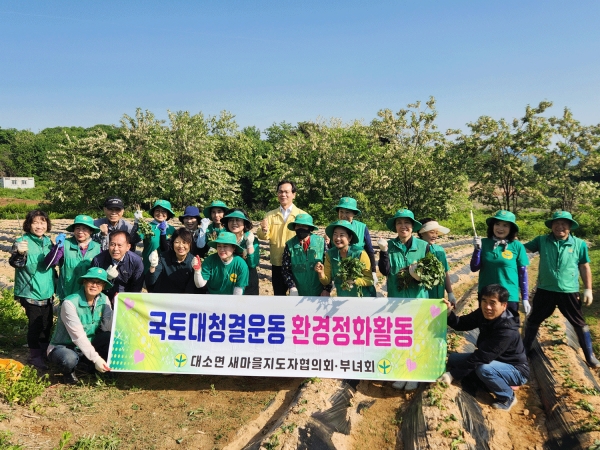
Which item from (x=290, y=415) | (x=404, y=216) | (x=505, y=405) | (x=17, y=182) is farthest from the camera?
(x=17, y=182)

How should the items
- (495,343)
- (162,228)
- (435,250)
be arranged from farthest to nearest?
(162,228)
(435,250)
(495,343)

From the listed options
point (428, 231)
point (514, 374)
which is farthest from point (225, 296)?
point (514, 374)

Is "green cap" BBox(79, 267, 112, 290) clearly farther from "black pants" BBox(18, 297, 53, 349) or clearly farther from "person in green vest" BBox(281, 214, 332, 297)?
"person in green vest" BBox(281, 214, 332, 297)

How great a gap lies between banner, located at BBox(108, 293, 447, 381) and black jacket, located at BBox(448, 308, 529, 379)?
28cm

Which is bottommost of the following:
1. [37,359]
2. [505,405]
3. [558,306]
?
[505,405]

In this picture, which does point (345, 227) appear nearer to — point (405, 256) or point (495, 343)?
point (405, 256)

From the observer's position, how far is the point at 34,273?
540 cm

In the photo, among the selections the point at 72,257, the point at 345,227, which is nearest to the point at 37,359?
the point at 72,257

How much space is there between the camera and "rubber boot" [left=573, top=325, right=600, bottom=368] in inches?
221

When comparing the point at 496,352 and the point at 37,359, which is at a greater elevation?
the point at 496,352

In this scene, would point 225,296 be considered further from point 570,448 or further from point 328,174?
point 328,174

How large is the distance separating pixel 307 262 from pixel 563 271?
320 centimetres

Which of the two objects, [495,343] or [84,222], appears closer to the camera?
[495,343]

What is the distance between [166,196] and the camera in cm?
2675
